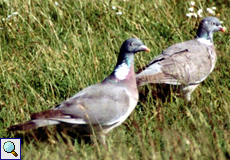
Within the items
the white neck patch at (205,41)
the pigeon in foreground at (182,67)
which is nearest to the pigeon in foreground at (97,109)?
the pigeon in foreground at (182,67)

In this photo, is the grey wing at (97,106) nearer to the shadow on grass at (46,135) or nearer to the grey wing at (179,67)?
the shadow on grass at (46,135)

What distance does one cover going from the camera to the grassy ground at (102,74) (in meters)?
4.00

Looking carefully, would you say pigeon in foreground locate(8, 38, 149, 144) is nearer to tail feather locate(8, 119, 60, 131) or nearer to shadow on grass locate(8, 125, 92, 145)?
tail feather locate(8, 119, 60, 131)

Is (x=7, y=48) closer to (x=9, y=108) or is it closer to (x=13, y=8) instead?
(x=13, y=8)

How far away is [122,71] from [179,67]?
3.03 ft

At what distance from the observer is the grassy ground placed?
13.1 ft

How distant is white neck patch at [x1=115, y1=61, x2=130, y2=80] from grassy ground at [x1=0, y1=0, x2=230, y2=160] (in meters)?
0.43

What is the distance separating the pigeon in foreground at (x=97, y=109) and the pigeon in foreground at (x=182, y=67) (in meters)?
0.65

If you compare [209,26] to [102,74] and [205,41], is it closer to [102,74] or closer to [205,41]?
[205,41]

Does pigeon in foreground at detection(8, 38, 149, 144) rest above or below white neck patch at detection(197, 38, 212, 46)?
above

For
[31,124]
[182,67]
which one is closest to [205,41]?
[182,67]

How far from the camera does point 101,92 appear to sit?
4.43 meters

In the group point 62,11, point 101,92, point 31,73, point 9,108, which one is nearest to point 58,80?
point 31,73

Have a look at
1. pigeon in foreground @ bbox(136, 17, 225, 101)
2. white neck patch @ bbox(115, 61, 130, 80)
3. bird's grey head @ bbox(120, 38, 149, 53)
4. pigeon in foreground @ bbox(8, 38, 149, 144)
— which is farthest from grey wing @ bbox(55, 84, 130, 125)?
pigeon in foreground @ bbox(136, 17, 225, 101)
